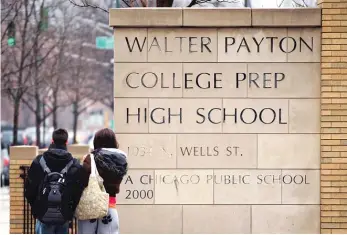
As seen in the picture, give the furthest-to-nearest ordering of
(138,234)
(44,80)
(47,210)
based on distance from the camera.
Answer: (44,80), (138,234), (47,210)

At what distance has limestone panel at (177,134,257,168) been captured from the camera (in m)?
12.8

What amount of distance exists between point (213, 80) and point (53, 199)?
3609 mm

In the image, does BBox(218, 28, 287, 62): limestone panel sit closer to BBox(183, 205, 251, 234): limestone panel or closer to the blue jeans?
BBox(183, 205, 251, 234): limestone panel

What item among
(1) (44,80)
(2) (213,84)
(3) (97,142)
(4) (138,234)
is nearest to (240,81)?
(2) (213,84)

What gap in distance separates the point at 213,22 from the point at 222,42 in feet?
0.95

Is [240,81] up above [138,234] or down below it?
above

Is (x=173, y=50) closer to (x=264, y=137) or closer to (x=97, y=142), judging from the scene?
(x=264, y=137)

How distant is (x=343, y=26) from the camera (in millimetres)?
12703

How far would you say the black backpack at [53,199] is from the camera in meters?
9.99

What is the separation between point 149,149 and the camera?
12.8 m

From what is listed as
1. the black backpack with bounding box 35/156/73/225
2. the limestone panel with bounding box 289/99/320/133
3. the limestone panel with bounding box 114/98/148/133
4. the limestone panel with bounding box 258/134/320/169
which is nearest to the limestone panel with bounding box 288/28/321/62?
the limestone panel with bounding box 289/99/320/133

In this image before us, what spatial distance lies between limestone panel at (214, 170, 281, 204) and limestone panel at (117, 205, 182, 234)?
0.57 metres

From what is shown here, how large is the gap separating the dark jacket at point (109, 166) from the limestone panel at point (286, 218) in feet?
10.4

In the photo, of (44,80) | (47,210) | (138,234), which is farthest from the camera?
(44,80)
